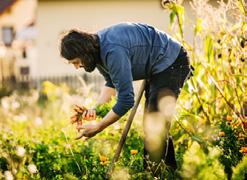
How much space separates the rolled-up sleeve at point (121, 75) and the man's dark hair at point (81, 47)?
110 mm

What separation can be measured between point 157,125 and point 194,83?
3.10 feet

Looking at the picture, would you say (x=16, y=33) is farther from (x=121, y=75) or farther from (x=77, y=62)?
(x=121, y=75)

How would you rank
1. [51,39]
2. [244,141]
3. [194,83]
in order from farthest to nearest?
[51,39] < [194,83] < [244,141]

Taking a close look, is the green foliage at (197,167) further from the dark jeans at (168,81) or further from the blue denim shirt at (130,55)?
the dark jeans at (168,81)

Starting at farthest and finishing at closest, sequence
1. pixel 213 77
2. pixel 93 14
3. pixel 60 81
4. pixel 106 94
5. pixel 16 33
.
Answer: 1. pixel 16 33
2. pixel 93 14
3. pixel 60 81
4. pixel 213 77
5. pixel 106 94

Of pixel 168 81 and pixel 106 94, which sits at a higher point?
pixel 168 81

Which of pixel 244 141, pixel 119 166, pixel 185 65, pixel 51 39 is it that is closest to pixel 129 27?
pixel 185 65

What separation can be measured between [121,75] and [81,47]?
285 mm

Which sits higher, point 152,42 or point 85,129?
point 152,42

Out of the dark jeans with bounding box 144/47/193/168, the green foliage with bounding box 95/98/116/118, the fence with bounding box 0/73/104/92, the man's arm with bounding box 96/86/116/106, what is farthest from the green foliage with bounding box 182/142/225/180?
the fence with bounding box 0/73/104/92

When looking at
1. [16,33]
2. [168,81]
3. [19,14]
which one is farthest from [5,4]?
[168,81]

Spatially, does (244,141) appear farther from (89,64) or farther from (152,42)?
(89,64)

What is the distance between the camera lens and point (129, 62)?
3.26 metres

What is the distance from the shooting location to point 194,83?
4.45 metres
